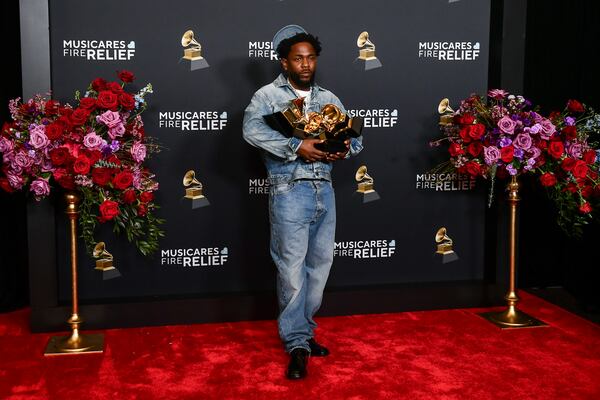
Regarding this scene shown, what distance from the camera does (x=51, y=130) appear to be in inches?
147

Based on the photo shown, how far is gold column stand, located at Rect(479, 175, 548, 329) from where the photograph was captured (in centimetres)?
445

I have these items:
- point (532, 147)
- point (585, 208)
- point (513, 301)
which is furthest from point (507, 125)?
point (513, 301)

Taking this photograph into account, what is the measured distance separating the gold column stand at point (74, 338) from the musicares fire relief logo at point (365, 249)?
1.72m

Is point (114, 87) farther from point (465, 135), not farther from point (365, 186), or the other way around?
point (465, 135)

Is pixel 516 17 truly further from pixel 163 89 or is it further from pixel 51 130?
pixel 51 130

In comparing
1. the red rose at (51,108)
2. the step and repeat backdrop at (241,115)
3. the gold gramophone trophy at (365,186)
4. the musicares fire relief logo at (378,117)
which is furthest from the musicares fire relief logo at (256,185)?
the red rose at (51,108)

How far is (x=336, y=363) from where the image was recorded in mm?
3725

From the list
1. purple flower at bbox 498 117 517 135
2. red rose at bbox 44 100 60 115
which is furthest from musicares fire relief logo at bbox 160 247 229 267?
purple flower at bbox 498 117 517 135

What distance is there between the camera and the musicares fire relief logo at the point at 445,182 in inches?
194

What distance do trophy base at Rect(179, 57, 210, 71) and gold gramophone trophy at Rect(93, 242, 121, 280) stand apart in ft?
4.19

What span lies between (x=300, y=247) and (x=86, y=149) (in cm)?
131

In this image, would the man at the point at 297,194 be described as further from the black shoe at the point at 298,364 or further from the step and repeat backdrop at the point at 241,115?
the step and repeat backdrop at the point at 241,115

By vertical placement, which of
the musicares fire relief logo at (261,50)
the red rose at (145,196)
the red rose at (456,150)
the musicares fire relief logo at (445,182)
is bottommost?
Result: the red rose at (145,196)

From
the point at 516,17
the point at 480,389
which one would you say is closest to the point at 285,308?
the point at 480,389
